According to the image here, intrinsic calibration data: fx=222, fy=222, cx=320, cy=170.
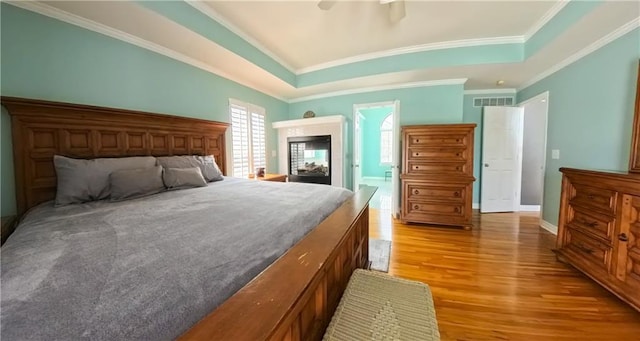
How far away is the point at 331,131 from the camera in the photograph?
430cm

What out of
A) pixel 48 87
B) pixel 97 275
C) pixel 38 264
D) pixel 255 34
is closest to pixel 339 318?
pixel 97 275

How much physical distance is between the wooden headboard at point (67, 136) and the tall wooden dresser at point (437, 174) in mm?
3351

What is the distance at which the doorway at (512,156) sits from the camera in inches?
163

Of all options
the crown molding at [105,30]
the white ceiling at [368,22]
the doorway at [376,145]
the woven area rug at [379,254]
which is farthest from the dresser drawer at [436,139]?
the doorway at [376,145]

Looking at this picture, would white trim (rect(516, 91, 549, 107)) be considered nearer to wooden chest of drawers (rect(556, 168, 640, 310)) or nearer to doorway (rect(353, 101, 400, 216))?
wooden chest of drawers (rect(556, 168, 640, 310))

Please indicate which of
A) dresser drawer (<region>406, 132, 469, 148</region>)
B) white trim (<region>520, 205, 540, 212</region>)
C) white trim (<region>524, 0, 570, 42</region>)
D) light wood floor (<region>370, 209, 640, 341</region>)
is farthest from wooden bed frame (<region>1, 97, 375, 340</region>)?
white trim (<region>520, 205, 540, 212</region>)

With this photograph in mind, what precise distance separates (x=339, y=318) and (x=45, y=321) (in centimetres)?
93

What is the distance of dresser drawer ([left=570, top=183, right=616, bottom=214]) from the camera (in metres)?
1.89

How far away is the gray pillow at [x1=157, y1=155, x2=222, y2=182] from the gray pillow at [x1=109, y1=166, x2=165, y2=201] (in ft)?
1.09

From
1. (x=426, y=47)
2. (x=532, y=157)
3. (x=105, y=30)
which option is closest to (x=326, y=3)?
(x=426, y=47)

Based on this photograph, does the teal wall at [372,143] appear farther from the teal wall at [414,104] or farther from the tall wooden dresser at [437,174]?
the tall wooden dresser at [437,174]

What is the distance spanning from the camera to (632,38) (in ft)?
7.14

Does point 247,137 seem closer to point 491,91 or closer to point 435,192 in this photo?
point 435,192

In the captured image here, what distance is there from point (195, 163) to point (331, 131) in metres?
2.47
